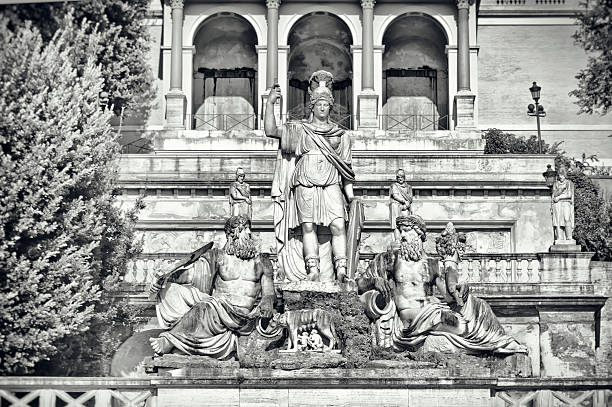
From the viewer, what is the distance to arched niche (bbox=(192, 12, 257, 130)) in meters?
48.8

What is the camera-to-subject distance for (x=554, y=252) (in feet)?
84.5

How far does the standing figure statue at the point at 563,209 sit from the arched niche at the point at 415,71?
808 inches

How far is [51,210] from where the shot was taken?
2209 cm

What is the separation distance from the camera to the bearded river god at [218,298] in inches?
639

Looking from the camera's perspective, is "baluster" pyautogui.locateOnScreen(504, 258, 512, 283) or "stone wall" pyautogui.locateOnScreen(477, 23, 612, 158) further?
"stone wall" pyautogui.locateOnScreen(477, 23, 612, 158)

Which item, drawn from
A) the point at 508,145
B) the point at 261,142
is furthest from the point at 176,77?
the point at 508,145

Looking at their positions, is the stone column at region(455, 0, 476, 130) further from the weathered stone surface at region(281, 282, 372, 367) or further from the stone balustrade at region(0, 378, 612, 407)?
the stone balustrade at region(0, 378, 612, 407)

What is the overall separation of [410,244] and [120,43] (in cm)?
2349

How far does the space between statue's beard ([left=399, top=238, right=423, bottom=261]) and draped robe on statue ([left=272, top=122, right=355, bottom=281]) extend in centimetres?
96

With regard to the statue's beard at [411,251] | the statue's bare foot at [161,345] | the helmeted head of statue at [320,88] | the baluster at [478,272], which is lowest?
the statue's bare foot at [161,345]

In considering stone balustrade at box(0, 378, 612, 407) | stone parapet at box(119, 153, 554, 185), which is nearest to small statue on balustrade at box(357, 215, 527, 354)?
stone balustrade at box(0, 378, 612, 407)

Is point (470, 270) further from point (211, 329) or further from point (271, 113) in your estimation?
point (211, 329)

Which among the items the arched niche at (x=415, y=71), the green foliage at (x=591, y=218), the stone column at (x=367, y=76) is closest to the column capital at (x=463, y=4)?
the arched niche at (x=415, y=71)

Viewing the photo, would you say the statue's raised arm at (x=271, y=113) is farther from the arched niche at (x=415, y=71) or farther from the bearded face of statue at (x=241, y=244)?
the arched niche at (x=415, y=71)
